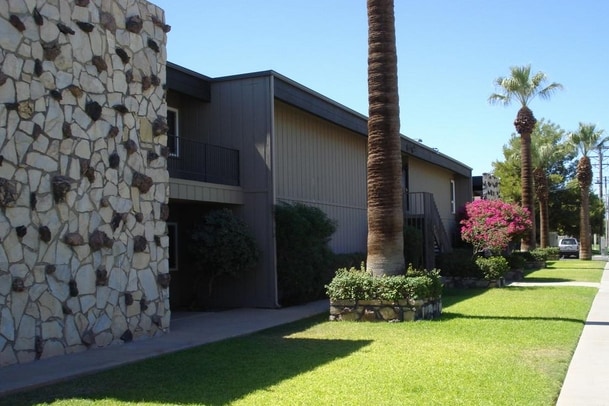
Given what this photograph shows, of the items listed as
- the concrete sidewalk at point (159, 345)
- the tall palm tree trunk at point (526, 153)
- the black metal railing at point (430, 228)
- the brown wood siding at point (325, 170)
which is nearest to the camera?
the concrete sidewalk at point (159, 345)

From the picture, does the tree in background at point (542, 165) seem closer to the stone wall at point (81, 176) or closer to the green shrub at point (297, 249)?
the green shrub at point (297, 249)

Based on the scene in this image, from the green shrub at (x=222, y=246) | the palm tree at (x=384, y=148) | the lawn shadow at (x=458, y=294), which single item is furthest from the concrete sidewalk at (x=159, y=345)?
the lawn shadow at (x=458, y=294)

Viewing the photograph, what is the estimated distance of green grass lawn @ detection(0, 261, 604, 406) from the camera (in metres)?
6.62

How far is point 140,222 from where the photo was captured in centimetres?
1108

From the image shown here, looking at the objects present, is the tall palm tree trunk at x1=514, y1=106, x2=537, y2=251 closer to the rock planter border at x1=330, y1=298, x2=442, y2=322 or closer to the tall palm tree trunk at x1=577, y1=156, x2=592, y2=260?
the tall palm tree trunk at x1=577, y1=156, x2=592, y2=260

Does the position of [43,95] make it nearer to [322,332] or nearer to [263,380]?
[263,380]

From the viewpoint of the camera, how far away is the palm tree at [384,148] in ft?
42.4

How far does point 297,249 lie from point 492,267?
25.3 feet

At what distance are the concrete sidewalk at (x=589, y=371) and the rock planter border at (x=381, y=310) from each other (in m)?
2.81

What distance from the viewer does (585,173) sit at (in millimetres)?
41719

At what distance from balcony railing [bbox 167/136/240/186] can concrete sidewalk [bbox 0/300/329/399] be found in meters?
3.12

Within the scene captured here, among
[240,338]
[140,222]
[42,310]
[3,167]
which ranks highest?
[3,167]

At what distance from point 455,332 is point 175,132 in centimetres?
862

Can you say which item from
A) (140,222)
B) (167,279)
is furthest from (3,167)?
(167,279)
